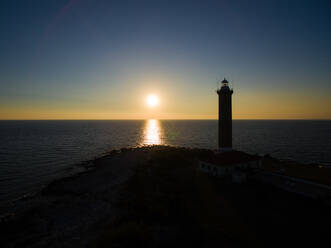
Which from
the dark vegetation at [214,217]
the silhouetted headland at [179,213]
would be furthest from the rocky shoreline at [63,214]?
the dark vegetation at [214,217]

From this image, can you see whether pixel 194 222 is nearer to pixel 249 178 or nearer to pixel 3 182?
pixel 249 178

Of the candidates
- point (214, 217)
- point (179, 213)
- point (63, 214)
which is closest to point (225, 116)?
point (214, 217)

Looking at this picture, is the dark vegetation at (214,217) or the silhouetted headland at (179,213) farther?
the silhouetted headland at (179,213)

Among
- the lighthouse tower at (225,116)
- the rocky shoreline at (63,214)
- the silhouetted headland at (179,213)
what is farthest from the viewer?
the lighthouse tower at (225,116)

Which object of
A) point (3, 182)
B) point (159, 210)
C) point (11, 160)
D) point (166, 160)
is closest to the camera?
point (159, 210)

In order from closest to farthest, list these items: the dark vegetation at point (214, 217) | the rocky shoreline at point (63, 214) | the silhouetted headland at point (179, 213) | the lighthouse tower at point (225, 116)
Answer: the dark vegetation at point (214, 217) < the silhouetted headland at point (179, 213) < the rocky shoreline at point (63, 214) < the lighthouse tower at point (225, 116)

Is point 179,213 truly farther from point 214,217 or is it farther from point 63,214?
point 63,214

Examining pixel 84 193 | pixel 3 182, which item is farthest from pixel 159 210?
pixel 3 182

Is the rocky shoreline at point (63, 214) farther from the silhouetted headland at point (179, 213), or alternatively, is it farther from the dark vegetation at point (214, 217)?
the dark vegetation at point (214, 217)
